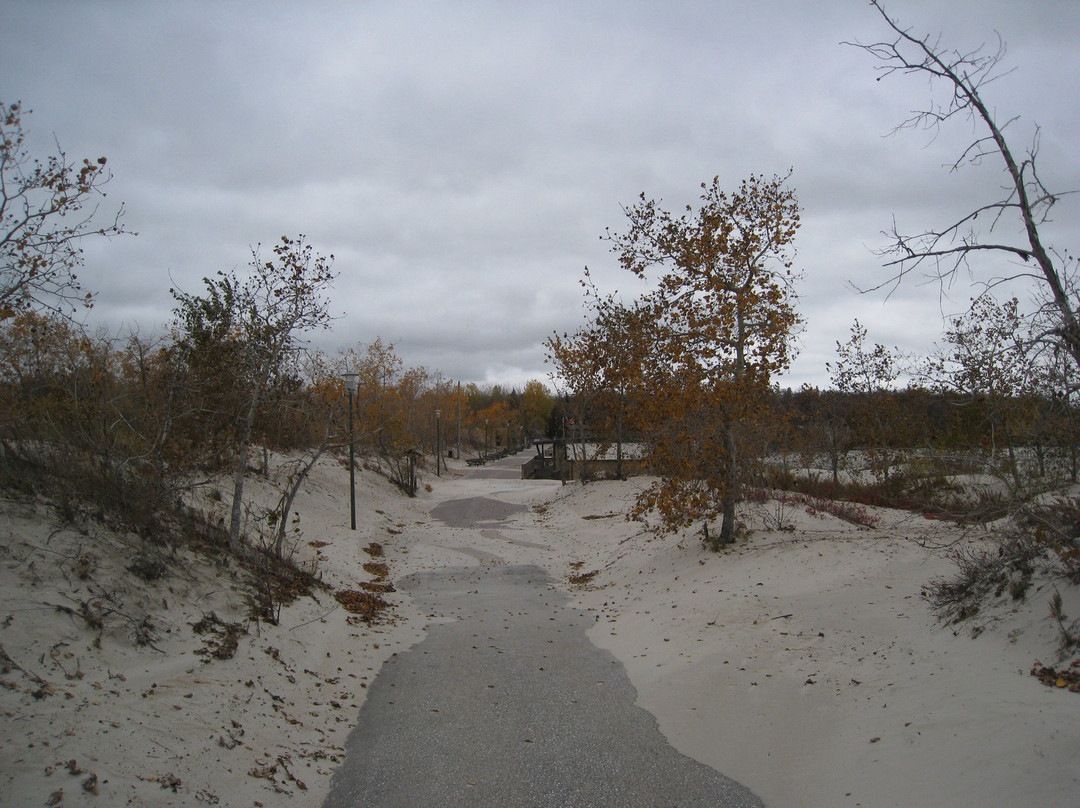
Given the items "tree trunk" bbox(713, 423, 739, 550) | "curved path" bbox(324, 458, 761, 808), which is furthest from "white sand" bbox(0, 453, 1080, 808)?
"tree trunk" bbox(713, 423, 739, 550)

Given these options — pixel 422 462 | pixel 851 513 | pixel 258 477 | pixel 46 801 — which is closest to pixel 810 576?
pixel 851 513

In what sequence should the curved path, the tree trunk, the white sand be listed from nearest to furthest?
the white sand
the curved path
the tree trunk

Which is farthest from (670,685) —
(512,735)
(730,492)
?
(730,492)

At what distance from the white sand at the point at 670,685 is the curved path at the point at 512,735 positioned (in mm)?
252

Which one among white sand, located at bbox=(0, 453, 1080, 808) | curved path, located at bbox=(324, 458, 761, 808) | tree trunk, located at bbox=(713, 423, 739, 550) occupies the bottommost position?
curved path, located at bbox=(324, 458, 761, 808)

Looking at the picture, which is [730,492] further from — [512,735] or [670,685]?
[512,735]

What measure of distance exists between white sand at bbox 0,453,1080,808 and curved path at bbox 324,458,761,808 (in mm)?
252

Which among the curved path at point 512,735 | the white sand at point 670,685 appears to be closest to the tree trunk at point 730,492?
the white sand at point 670,685

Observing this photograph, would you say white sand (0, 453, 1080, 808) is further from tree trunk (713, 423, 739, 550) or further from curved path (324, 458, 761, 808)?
tree trunk (713, 423, 739, 550)

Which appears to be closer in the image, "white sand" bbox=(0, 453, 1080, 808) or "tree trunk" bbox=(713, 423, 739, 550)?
"white sand" bbox=(0, 453, 1080, 808)

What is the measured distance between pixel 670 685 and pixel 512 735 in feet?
6.43

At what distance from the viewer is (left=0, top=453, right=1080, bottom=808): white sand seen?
12.3 feet

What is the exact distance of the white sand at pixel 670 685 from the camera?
3760 mm

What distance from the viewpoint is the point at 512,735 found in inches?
220
